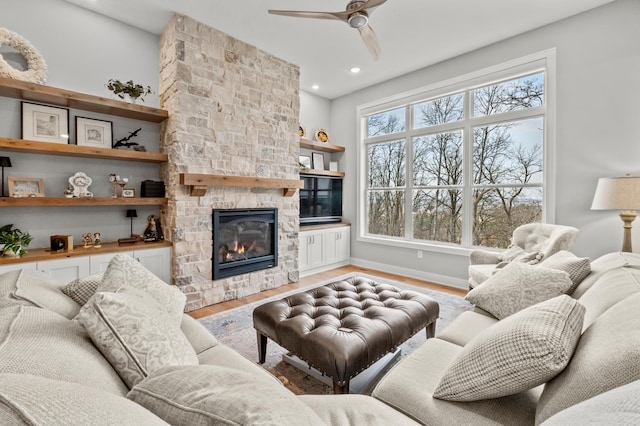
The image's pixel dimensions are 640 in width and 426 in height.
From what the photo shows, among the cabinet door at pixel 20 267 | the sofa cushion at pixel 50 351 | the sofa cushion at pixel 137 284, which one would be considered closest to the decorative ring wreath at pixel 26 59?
the cabinet door at pixel 20 267

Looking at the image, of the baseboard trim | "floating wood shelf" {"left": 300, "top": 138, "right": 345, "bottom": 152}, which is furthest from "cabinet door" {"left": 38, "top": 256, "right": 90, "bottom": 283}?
the baseboard trim

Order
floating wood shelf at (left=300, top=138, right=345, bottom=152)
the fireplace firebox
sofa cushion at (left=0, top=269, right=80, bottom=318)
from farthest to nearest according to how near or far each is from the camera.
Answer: floating wood shelf at (left=300, top=138, right=345, bottom=152) → the fireplace firebox → sofa cushion at (left=0, top=269, right=80, bottom=318)

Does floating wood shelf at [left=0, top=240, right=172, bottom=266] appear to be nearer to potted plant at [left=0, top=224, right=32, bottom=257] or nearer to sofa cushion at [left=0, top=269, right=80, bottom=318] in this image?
potted plant at [left=0, top=224, right=32, bottom=257]

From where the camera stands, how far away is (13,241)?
2486 mm

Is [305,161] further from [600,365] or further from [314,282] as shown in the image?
[600,365]

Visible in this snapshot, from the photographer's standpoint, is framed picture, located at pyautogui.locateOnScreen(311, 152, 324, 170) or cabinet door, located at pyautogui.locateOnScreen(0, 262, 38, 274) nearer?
cabinet door, located at pyautogui.locateOnScreen(0, 262, 38, 274)

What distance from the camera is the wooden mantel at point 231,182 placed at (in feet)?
10.5

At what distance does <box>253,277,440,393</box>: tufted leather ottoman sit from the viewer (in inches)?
62.1

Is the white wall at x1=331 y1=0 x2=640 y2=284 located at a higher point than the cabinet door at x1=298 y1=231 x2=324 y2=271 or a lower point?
higher

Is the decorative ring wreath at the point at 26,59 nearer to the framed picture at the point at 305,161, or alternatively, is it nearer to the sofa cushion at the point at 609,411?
the framed picture at the point at 305,161

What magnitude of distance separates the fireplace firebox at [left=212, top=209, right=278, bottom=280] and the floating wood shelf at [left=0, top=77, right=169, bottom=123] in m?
1.29

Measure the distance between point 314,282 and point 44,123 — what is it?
3.55 meters

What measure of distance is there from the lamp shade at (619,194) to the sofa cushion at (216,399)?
3179 mm

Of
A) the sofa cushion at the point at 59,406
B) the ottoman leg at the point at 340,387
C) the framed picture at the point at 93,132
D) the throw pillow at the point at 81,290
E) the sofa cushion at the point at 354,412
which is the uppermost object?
the framed picture at the point at 93,132
